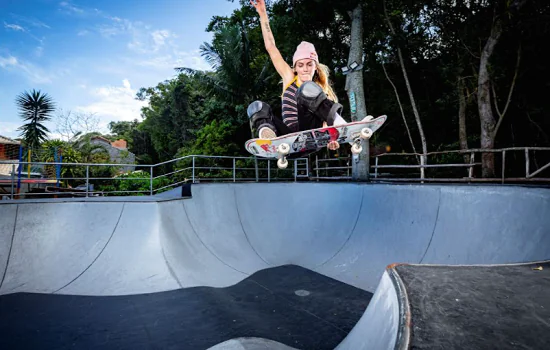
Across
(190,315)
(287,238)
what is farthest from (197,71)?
(190,315)

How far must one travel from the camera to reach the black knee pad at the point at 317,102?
4.90 meters

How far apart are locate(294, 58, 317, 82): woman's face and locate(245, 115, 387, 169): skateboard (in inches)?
37.6

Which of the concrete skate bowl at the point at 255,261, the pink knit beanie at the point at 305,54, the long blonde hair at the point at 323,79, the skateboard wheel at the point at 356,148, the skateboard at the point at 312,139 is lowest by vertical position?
the concrete skate bowl at the point at 255,261

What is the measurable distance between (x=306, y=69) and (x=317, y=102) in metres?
0.69

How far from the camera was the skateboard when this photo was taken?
4.87 meters

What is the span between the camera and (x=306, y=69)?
5.17m

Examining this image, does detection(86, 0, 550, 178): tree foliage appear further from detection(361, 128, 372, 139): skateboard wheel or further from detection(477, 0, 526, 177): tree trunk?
detection(361, 128, 372, 139): skateboard wheel

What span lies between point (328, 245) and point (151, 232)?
A: 11.4ft

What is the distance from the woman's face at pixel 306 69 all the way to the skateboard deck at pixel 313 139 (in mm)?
955

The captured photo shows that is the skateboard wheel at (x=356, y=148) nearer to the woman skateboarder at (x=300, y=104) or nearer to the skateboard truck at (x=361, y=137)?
the skateboard truck at (x=361, y=137)

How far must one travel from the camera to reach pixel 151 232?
5465 mm

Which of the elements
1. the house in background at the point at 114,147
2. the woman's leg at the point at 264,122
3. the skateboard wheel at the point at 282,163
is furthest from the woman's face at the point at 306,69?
the house in background at the point at 114,147

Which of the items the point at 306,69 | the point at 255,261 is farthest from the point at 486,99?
the point at 255,261

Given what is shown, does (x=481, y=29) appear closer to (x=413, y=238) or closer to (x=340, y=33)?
(x=340, y=33)
